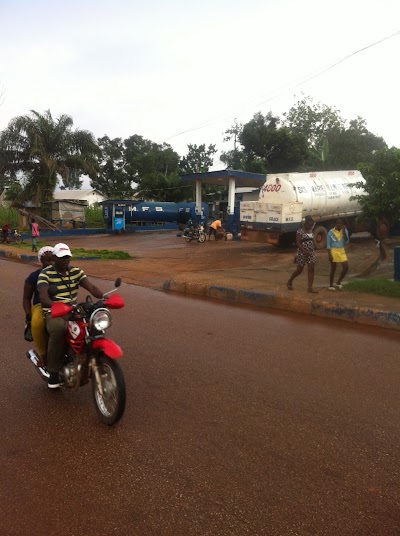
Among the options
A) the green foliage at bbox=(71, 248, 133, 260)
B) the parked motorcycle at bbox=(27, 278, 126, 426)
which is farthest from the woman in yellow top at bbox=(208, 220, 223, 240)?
the parked motorcycle at bbox=(27, 278, 126, 426)

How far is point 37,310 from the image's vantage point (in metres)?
4.09

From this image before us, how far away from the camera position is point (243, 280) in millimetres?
11000

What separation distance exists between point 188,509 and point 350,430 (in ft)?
4.92

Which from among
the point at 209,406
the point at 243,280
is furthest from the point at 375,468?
the point at 243,280

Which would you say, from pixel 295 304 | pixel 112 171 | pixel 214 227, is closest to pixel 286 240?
pixel 214 227

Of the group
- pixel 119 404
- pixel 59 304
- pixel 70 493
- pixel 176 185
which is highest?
pixel 176 185

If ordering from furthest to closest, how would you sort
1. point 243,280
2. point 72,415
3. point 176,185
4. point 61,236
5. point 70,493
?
point 176,185 < point 61,236 < point 243,280 < point 72,415 < point 70,493

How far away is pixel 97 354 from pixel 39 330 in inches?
29.9

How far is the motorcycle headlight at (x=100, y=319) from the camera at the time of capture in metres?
3.51

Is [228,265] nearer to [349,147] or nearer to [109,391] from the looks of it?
[109,391]

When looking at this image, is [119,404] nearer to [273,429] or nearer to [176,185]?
[273,429]

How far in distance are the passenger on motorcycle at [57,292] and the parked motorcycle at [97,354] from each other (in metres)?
0.09

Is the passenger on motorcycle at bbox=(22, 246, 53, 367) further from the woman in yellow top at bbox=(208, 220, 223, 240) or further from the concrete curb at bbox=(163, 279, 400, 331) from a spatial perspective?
the woman in yellow top at bbox=(208, 220, 223, 240)

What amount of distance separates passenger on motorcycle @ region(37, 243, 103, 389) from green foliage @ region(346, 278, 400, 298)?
250 inches
